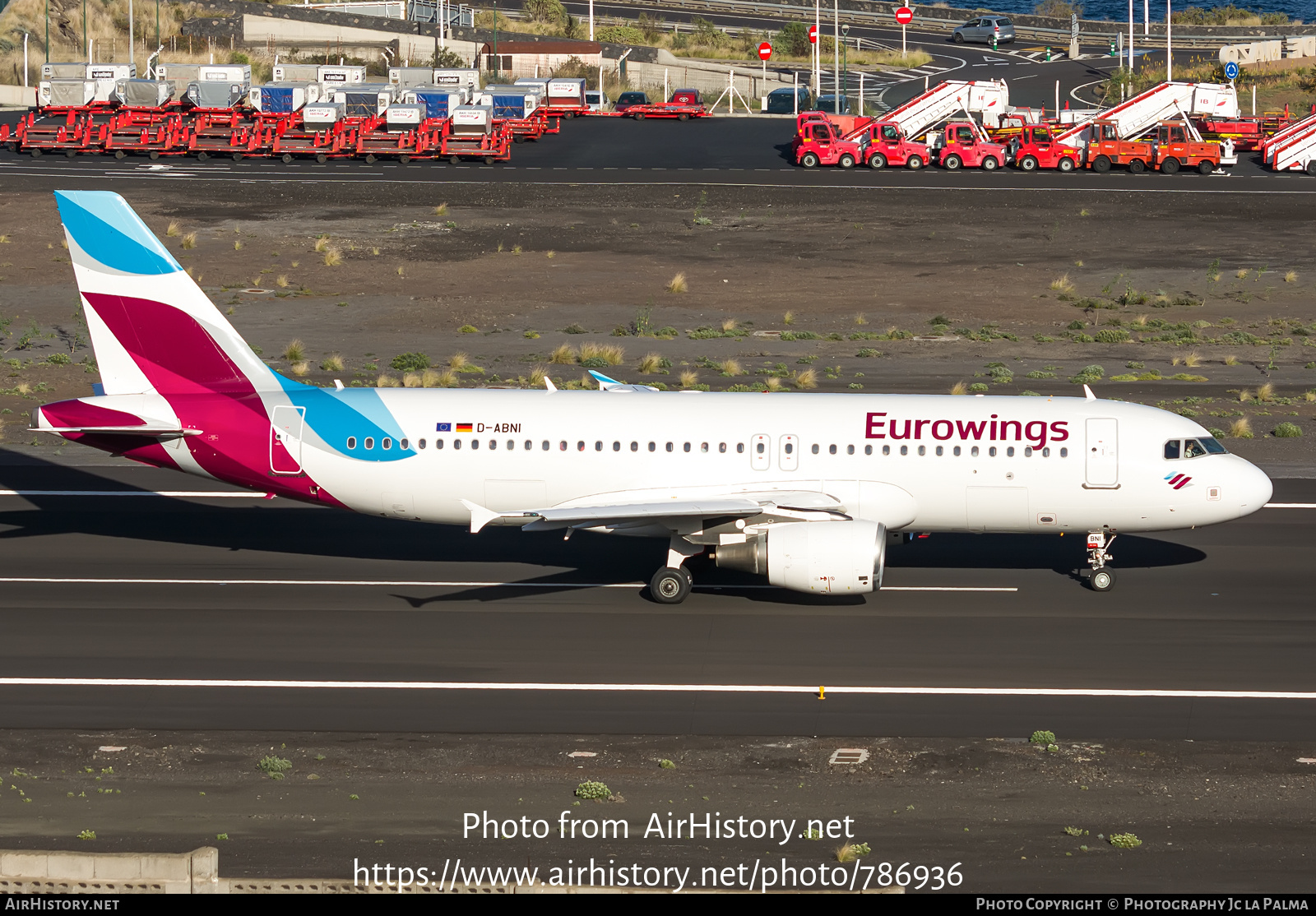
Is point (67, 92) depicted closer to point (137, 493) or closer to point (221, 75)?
point (221, 75)

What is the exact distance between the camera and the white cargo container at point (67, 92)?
90.7m

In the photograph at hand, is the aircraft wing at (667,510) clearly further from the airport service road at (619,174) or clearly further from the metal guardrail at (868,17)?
the metal guardrail at (868,17)

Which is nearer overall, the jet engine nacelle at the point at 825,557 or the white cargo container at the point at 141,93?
the jet engine nacelle at the point at 825,557

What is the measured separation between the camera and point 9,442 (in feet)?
133

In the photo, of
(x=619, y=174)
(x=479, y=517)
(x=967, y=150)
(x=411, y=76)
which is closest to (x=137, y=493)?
(x=479, y=517)

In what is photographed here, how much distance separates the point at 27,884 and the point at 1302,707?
61.4ft

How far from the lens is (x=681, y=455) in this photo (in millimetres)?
28641

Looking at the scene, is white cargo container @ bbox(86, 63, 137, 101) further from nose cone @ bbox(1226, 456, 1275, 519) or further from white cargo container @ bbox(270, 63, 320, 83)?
nose cone @ bbox(1226, 456, 1275, 519)

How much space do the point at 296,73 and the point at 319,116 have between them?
18.0 m

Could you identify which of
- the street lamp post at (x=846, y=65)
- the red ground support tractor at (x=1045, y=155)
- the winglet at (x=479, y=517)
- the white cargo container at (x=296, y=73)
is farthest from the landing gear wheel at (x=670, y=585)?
the white cargo container at (x=296, y=73)

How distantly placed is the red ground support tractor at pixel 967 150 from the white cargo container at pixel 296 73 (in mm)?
41696

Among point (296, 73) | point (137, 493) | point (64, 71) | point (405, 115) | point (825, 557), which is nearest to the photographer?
point (825, 557)

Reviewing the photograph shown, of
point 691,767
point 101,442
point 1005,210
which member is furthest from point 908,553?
point 1005,210

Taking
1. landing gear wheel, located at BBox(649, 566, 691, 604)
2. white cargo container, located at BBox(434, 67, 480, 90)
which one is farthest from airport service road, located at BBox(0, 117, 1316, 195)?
landing gear wheel, located at BBox(649, 566, 691, 604)
